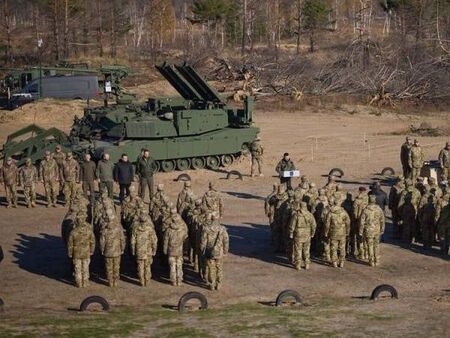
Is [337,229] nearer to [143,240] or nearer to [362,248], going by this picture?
[362,248]

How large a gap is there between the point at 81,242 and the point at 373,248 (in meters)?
5.30

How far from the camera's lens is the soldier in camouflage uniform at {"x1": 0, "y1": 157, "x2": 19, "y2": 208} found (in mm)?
21188

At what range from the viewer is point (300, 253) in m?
15.9

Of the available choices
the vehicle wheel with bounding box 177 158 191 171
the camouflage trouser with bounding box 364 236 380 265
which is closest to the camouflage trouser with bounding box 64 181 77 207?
the vehicle wheel with bounding box 177 158 191 171

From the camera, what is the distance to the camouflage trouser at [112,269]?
48.2 feet

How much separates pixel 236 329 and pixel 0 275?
5587 mm

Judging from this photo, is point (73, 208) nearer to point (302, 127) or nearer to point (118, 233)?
point (118, 233)

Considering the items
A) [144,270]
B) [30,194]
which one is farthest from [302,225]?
[30,194]

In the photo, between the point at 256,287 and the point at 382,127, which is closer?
the point at 256,287

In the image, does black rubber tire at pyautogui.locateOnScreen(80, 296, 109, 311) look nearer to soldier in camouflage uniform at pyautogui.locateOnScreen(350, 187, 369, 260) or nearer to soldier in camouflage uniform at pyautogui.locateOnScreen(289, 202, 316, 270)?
soldier in camouflage uniform at pyautogui.locateOnScreen(289, 202, 316, 270)

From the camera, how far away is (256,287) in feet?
49.4

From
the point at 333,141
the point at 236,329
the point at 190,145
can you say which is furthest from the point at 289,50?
the point at 236,329

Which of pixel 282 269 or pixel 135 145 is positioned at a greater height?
pixel 135 145

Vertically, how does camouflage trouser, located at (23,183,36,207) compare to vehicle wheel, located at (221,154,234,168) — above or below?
below
